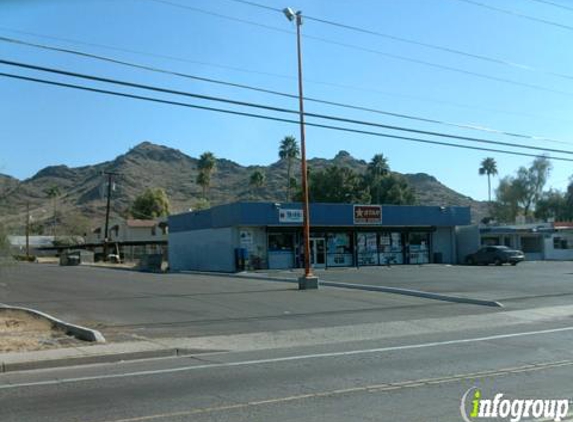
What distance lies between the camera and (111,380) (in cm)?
1025

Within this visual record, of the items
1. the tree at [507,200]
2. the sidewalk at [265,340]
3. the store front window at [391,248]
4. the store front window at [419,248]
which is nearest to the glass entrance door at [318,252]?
the store front window at [391,248]

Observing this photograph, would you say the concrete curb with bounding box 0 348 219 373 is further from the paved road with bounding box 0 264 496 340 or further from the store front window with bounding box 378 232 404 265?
the store front window with bounding box 378 232 404 265

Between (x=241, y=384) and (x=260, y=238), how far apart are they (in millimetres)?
34584

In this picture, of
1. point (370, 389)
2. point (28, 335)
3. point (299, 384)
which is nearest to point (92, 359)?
point (28, 335)

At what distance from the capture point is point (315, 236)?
153 ft

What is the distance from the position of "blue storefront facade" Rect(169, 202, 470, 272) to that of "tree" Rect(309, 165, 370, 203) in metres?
36.8

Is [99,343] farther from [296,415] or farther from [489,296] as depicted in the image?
[489,296]

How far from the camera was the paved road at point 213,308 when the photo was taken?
17.2 metres

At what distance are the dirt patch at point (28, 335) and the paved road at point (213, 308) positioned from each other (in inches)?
38.3

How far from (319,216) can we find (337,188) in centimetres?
4478

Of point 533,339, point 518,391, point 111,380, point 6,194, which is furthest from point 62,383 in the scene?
point 6,194

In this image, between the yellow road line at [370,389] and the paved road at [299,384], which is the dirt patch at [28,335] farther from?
the yellow road line at [370,389]

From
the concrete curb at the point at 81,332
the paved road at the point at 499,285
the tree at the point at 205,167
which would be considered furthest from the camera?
the tree at the point at 205,167

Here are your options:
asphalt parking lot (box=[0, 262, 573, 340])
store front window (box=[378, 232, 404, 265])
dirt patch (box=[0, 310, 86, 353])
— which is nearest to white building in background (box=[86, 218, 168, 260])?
store front window (box=[378, 232, 404, 265])
